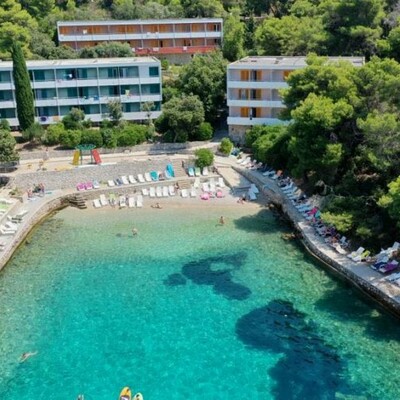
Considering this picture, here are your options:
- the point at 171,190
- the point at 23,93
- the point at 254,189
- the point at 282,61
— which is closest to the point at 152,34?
the point at 23,93

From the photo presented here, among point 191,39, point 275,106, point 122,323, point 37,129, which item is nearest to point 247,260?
point 122,323

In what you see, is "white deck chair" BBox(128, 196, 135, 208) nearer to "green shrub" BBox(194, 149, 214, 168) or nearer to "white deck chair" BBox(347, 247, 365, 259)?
"green shrub" BBox(194, 149, 214, 168)

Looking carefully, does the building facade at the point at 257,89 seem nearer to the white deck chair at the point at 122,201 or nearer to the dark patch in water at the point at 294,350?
the white deck chair at the point at 122,201

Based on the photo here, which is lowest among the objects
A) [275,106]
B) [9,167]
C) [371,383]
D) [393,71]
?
[371,383]

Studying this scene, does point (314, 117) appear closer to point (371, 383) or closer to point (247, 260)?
point (247, 260)

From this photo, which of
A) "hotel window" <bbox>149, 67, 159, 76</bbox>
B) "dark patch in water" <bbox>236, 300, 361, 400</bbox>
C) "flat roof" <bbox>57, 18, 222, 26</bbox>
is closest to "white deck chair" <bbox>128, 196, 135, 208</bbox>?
"hotel window" <bbox>149, 67, 159, 76</bbox>

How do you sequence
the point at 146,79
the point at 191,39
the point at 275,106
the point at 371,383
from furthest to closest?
1. the point at 191,39
2. the point at 146,79
3. the point at 275,106
4. the point at 371,383

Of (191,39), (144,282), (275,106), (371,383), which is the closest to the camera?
(371,383)
